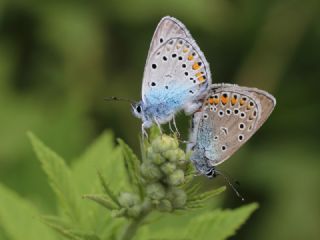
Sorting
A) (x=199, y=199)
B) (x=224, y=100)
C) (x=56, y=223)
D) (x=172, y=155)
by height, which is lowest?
(x=56, y=223)

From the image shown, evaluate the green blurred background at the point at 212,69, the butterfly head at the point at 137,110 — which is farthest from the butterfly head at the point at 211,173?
the green blurred background at the point at 212,69

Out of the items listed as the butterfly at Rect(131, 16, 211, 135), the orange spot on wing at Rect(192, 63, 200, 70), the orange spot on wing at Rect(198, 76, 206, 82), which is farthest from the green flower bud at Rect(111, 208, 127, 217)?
the orange spot on wing at Rect(192, 63, 200, 70)

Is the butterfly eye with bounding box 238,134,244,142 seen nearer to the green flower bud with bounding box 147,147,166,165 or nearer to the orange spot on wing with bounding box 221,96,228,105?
the orange spot on wing with bounding box 221,96,228,105

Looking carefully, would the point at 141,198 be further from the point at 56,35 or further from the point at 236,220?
the point at 56,35

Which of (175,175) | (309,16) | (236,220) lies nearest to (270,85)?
(309,16)

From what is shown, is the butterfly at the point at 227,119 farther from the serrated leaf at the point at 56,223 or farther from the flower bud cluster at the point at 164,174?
the serrated leaf at the point at 56,223

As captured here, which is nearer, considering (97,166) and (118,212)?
(118,212)

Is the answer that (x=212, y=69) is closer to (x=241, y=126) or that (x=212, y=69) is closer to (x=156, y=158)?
(x=241, y=126)

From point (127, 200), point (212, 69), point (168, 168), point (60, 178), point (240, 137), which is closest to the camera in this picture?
point (168, 168)

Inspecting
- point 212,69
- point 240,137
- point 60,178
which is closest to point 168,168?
A: point 60,178
